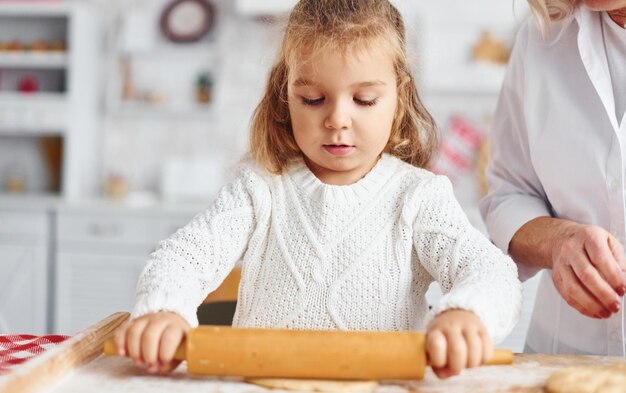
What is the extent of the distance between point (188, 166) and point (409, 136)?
2.80 metres

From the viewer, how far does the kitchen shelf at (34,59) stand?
3.70m

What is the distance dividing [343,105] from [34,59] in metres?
3.15

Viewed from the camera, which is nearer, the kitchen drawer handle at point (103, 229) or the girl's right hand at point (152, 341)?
the girl's right hand at point (152, 341)

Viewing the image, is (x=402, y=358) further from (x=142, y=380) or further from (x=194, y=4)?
(x=194, y=4)

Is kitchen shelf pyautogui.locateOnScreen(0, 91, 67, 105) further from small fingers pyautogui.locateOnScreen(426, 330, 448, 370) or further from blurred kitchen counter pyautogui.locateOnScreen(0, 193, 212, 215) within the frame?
small fingers pyautogui.locateOnScreen(426, 330, 448, 370)

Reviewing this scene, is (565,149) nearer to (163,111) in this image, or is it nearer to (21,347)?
(21,347)

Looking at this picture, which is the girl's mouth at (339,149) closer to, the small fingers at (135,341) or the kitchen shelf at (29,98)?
the small fingers at (135,341)

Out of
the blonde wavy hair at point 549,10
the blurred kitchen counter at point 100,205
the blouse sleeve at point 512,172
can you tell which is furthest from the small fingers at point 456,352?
the blurred kitchen counter at point 100,205

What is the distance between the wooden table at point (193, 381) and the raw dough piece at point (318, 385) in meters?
0.01

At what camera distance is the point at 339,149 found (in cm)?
100

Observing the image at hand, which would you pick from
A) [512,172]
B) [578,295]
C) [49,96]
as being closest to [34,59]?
[49,96]

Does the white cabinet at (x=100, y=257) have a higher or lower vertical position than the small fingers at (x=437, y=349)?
lower

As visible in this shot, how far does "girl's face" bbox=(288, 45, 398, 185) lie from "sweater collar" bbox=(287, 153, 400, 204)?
0.04 metres

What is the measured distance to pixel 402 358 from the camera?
76 cm
